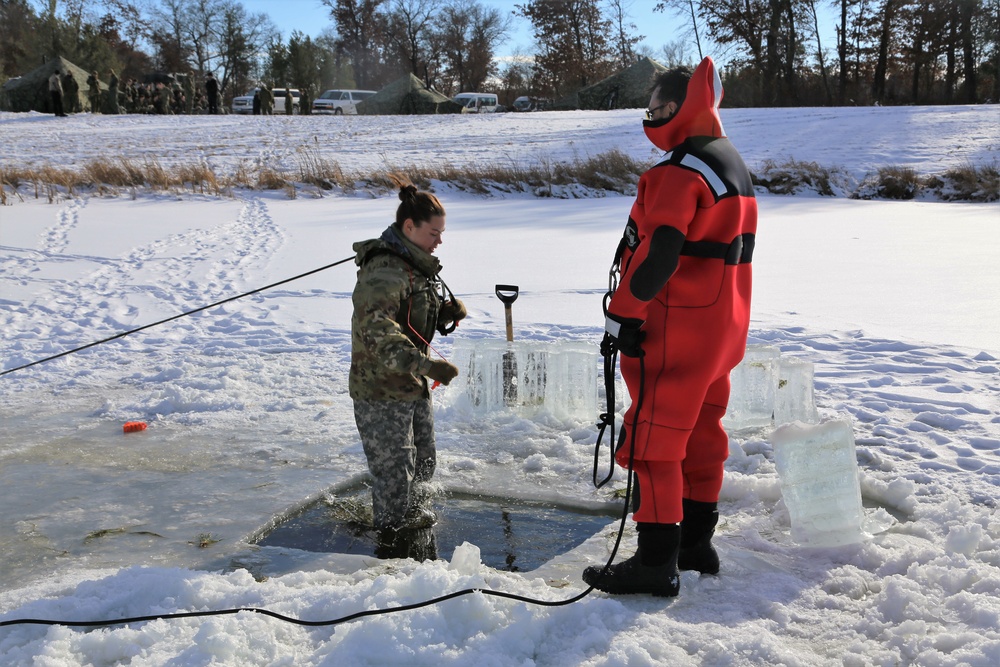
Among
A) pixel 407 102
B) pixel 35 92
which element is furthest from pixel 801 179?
pixel 35 92

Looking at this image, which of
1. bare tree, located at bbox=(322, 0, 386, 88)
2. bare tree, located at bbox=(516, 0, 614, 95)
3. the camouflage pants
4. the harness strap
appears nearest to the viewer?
the harness strap

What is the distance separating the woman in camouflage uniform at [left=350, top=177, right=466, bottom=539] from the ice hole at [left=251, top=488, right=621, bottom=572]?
13cm

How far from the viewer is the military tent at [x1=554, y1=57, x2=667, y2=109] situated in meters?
34.4

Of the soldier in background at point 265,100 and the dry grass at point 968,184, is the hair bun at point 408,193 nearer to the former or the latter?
the dry grass at point 968,184

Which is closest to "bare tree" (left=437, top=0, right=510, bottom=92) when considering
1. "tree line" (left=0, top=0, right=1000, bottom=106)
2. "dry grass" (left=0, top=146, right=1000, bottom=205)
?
"tree line" (left=0, top=0, right=1000, bottom=106)

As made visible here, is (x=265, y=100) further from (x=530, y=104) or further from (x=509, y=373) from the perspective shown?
(x=509, y=373)

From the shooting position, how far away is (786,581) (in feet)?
10.3

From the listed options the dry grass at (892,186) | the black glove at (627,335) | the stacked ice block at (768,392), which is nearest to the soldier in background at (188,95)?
the dry grass at (892,186)

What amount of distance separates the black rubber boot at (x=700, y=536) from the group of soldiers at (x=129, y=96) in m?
32.7

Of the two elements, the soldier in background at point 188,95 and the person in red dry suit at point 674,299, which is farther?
the soldier in background at point 188,95

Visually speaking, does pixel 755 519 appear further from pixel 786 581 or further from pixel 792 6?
pixel 792 6

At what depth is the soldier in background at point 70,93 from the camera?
3353 cm

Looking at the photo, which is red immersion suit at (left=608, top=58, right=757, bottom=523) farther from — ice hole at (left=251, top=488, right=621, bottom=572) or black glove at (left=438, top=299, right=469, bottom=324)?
black glove at (left=438, top=299, right=469, bottom=324)

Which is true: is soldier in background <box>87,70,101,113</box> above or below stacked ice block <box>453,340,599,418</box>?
above
